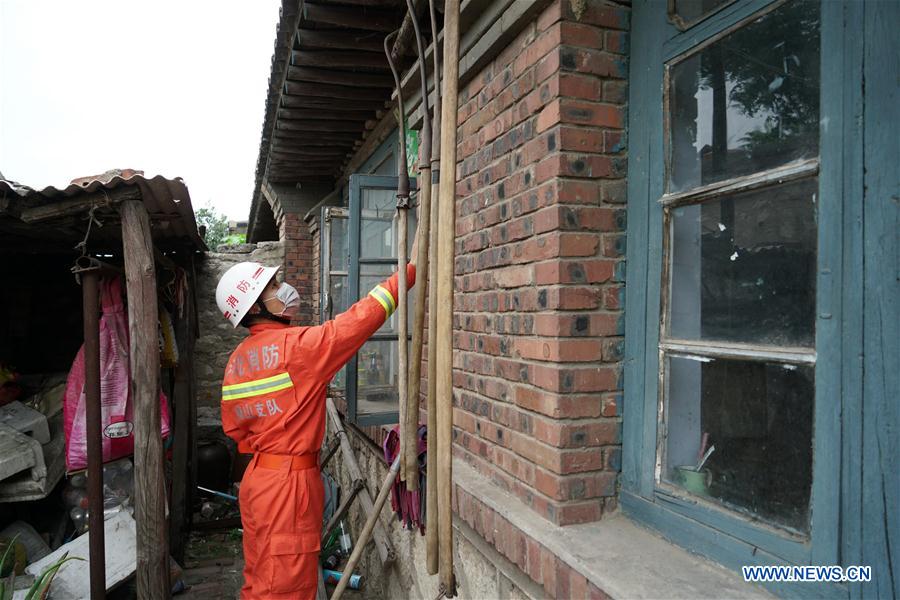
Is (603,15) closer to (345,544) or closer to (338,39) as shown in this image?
(338,39)

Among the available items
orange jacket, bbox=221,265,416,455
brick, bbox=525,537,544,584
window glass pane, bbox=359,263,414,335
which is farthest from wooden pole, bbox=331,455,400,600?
window glass pane, bbox=359,263,414,335

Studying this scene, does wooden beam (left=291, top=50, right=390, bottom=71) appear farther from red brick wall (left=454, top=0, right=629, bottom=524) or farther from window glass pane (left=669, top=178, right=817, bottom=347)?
window glass pane (left=669, top=178, right=817, bottom=347)

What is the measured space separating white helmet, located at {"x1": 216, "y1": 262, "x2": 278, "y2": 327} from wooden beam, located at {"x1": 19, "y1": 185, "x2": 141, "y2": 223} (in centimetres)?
79

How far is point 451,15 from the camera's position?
1.75 metres

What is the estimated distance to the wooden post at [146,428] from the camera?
332 centimetres

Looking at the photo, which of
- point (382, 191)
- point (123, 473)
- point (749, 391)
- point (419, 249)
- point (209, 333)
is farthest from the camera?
point (209, 333)

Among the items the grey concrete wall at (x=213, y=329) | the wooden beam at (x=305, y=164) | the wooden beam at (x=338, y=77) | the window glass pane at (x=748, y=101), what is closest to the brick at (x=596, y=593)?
the window glass pane at (x=748, y=101)

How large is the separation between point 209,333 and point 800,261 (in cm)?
799

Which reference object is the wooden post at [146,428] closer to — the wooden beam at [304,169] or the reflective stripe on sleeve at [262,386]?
the reflective stripe on sleeve at [262,386]

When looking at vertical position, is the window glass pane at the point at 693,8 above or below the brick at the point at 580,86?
above

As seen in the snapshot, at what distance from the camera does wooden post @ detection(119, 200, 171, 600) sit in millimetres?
3322

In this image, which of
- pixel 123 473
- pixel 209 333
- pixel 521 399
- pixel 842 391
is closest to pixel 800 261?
pixel 842 391

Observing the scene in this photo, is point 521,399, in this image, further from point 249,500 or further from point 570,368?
point 249,500

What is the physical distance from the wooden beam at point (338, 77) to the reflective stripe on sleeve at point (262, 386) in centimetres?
219
